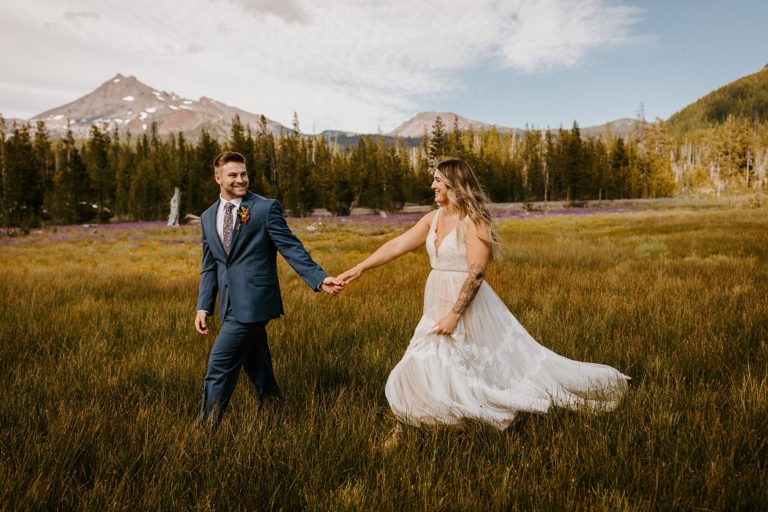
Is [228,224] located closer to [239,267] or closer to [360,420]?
[239,267]

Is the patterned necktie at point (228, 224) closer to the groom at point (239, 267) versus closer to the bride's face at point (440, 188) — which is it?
the groom at point (239, 267)

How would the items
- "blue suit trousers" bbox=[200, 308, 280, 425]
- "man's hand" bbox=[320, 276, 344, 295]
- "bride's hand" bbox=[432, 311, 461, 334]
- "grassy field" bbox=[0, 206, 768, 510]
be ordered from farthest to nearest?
1. "man's hand" bbox=[320, 276, 344, 295]
2. "blue suit trousers" bbox=[200, 308, 280, 425]
3. "bride's hand" bbox=[432, 311, 461, 334]
4. "grassy field" bbox=[0, 206, 768, 510]

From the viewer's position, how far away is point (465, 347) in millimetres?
3131

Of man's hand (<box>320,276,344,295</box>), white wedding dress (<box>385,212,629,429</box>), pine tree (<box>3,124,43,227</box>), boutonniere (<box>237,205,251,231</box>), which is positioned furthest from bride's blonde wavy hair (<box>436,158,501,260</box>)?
pine tree (<box>3,124,43,227</box>)

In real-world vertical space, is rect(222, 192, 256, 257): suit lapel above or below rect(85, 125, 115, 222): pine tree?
below

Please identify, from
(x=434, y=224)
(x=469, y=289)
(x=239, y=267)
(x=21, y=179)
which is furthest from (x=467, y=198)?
(x=21, y=179)

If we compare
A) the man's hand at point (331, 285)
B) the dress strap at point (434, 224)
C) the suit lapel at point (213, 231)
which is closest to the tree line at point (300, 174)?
the suit lapel at point (213, 231)

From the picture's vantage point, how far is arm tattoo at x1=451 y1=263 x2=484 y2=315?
3066 millimetres

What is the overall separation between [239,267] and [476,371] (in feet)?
6.26

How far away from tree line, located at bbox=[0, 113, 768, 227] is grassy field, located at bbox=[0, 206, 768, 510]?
4306cm

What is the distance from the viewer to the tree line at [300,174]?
51.8m

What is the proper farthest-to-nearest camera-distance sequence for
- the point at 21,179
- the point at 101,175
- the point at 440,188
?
the point at 101,175 → the point at 21,179 → the point at 440,188

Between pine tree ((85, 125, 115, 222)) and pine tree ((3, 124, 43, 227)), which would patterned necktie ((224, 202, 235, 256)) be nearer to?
pine tree ((3, 124, 43, 227))

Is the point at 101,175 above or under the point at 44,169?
under
